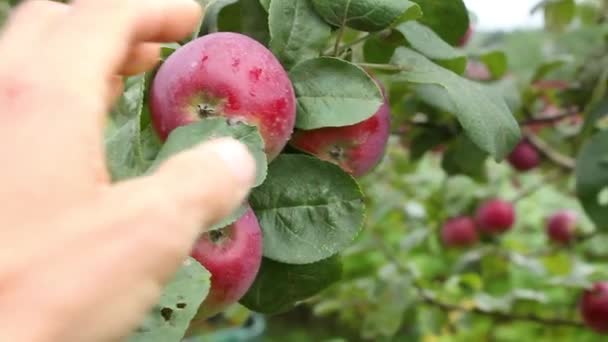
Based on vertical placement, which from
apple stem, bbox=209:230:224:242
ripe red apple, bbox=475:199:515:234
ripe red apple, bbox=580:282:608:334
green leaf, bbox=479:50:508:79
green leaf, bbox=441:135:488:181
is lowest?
ripe red apple, bbox=475:199:515:234

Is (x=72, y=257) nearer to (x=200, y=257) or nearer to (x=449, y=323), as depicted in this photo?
(x=200, y=257)

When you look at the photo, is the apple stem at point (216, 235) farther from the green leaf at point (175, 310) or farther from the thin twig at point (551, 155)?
the thin twig at point (551, 155)

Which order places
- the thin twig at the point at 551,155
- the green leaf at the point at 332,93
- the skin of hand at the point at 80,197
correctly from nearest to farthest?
the skin of hand at the point at 80,197 < the green leaf at the point at 332,93 < the thin twig at the point at 551,155

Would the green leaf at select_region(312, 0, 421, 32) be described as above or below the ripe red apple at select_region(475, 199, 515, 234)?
above

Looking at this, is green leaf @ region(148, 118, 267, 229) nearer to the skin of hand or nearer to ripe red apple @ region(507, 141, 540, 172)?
the skin of hand

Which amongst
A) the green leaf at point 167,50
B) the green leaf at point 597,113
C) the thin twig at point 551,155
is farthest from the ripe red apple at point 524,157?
the green leaf at point 167,50

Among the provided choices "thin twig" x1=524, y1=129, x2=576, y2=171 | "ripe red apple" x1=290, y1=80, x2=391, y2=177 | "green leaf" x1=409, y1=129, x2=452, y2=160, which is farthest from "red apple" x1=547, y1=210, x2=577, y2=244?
"ripe red apple" x1=290, y1=80, x2=391, y2=177

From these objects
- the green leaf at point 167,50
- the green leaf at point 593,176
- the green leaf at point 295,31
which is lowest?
the green leaf at point 593,176
